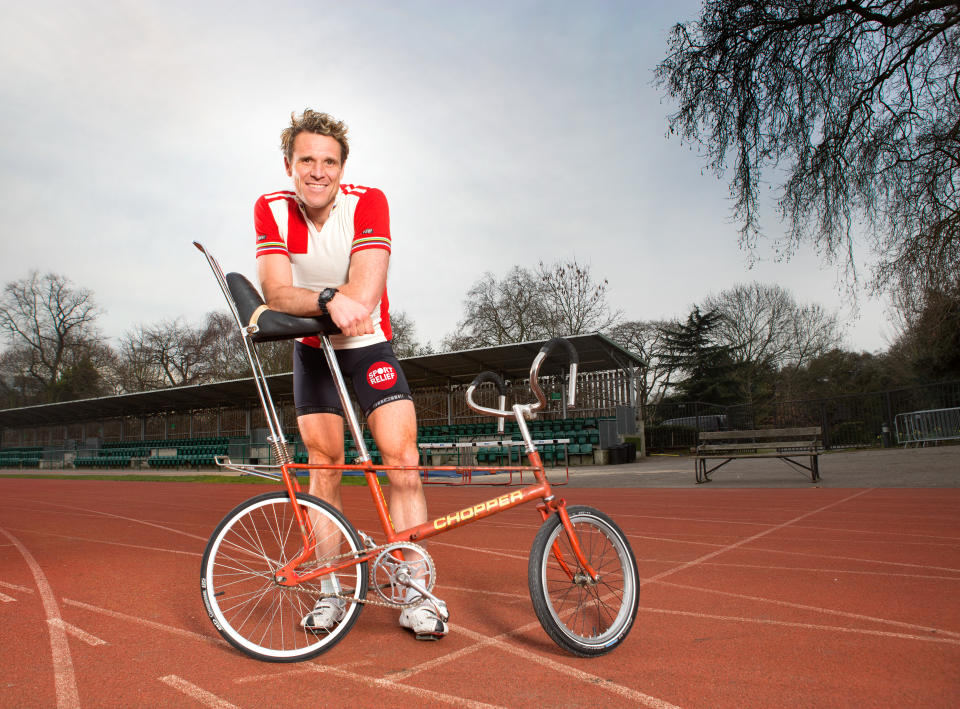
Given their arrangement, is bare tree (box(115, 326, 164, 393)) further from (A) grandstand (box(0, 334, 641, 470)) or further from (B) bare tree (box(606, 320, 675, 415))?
(B) bare tree (box(606, 320, 675, 415))

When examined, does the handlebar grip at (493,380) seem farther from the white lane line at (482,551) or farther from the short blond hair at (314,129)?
the white lane line at (482,551)

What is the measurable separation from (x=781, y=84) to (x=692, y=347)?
32454mm

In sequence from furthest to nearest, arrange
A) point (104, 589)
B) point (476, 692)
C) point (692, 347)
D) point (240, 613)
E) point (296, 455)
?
point (692, 347)
point (296, 455)
point (104, 589)
point (240, 613)
point (476, 692)

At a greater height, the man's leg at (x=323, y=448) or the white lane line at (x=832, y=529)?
the man's leg at (x=323, y=448)

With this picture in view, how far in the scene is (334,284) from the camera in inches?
116

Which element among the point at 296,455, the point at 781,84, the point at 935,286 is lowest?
the point at 296,455

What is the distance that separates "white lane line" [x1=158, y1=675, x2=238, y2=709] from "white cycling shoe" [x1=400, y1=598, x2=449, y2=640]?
2.52 ft

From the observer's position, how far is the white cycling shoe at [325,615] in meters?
2.59

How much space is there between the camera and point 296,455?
2536 cm

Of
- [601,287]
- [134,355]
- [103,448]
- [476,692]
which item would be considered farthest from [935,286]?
[134,355]

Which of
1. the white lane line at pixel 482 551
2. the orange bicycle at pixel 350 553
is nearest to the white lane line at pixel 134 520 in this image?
the white lane line at pixel 482 551

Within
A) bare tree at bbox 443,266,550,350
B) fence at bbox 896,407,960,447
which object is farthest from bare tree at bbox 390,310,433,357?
fence at bbox 896,407,960,447

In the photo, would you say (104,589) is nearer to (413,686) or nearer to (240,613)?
(240,613)

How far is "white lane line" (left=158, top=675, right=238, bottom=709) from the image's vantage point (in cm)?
207
